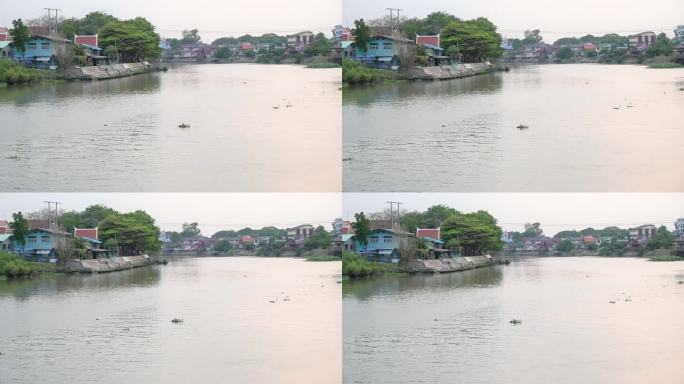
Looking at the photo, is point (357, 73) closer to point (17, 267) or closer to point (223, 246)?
point (223, 246)

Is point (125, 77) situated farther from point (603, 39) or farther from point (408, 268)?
point (603, 39)

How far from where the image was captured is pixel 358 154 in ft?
45.0

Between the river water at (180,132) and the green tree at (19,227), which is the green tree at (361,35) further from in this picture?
the green tree at (19,227)

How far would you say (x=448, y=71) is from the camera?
576 inches

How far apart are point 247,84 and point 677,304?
198 inches

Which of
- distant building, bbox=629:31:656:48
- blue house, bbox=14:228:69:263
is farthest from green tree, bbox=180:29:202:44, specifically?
distant building, bbox=629:31:656:48

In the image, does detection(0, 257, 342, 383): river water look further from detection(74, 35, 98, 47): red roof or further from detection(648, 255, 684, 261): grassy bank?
detection(648, 255, 684, 261): grassy bank

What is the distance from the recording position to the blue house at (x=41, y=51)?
14.6m

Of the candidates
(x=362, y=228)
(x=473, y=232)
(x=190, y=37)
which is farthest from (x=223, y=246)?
(x=473, y=232)

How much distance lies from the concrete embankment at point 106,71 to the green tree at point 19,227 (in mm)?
1859

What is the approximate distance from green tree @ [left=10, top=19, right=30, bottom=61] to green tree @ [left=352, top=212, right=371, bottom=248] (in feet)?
13.3

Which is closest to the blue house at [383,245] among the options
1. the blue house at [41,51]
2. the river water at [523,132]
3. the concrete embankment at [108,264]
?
the river water at [523,132]

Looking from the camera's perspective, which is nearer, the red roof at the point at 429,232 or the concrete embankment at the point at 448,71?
the red roof at the point at 429,232

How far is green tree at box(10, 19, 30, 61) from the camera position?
14414mm
